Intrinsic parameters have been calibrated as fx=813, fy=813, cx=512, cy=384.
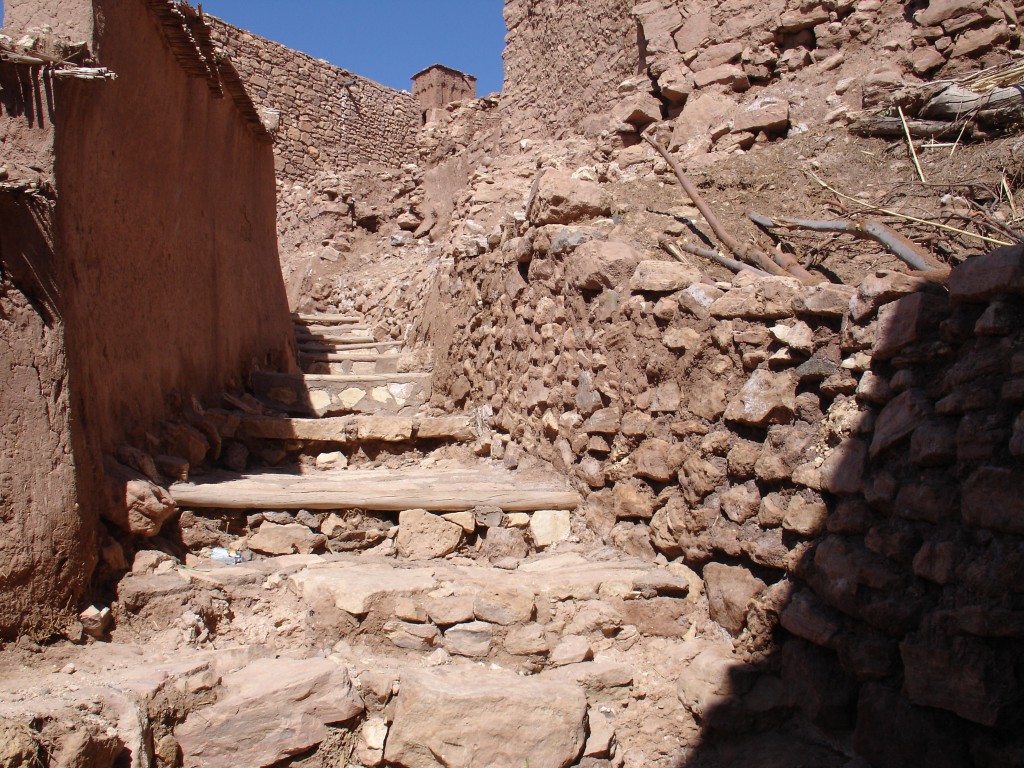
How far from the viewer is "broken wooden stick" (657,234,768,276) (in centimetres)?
377

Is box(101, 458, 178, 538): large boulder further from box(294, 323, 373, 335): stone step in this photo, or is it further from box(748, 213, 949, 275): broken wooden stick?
box(294, 323, 373, 335): stone step

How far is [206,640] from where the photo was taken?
9.18 ft

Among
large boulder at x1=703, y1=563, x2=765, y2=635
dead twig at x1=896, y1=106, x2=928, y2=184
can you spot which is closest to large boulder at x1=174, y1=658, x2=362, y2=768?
large boulder at x1=703, y1=563, x2=765, y2=635

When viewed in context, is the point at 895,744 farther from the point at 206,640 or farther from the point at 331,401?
the point at 331,401

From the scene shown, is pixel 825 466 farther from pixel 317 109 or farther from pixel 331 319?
pixel 317 109

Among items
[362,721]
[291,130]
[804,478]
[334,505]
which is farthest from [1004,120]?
[291,130]

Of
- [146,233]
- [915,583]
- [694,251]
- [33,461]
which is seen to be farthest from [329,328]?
[915,583]

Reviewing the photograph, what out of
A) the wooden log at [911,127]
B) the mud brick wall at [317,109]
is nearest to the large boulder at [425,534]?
the wooden log at [911,127]

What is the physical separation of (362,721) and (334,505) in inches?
42.1

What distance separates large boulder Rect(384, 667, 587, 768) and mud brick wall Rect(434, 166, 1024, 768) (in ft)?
1.47

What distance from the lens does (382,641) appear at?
2959mm

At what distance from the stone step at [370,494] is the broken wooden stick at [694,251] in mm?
1275

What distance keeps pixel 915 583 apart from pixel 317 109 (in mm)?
14273

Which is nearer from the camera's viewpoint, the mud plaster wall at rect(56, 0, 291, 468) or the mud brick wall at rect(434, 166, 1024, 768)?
the mud brick wall at rect(434, 166, 1024, 768)
